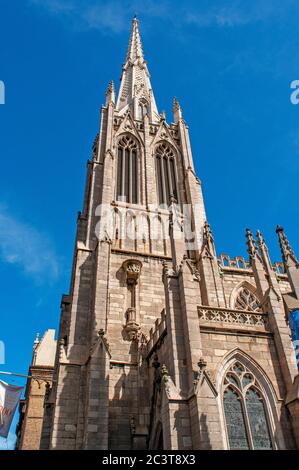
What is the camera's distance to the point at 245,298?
73.8 feet

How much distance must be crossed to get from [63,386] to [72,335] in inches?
86.0

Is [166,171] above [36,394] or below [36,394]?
above

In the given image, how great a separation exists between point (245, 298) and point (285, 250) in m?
8.01

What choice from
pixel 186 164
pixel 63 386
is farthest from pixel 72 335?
pixel 186 164

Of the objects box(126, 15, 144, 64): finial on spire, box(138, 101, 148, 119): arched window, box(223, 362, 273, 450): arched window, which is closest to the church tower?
box(223, 362, 273, 450): arched window

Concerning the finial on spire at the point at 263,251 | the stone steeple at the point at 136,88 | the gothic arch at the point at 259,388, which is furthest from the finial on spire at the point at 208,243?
the stone steeple at the point at 136,88

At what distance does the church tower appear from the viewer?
35.1 ft

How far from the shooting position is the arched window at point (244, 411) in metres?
10.5

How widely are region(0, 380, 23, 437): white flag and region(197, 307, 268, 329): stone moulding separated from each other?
7872 millimetres

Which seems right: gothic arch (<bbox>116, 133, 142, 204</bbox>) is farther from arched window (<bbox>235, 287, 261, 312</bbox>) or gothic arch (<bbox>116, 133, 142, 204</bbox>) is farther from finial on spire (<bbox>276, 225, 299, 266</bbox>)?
finial on spire (<bbox>276, 225, 299, 266</bbox>)

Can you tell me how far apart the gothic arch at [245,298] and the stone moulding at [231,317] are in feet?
27.3

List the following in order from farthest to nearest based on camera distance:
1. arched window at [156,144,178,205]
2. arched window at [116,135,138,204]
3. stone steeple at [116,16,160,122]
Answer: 1. stone steeple at [116,16,160,122]
2. arched window at [156,144,178,205]
3. arched window at [116,135,138,204]

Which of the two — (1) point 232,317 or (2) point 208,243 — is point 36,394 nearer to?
(2) point 208,243

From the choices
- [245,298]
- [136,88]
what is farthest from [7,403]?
[136,88]
